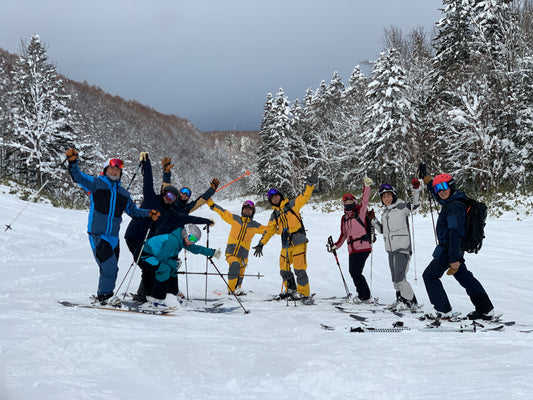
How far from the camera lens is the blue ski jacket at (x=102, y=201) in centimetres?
541

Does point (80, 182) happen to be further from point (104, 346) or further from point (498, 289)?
point (498, 289)

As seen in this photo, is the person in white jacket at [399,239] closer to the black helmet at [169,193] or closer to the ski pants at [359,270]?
the ski pants at [359,270]

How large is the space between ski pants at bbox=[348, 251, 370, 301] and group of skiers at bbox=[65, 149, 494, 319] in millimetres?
18

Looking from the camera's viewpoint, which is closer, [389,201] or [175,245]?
[175,245]

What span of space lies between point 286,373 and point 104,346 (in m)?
1.61

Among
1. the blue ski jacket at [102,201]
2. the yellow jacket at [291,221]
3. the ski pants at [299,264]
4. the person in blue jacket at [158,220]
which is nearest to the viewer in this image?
the blue ski jacket at [102,201]

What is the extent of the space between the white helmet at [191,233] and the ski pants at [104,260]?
1.31m

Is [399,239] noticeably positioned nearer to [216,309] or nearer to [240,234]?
[216,309]

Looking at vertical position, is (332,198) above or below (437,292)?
above

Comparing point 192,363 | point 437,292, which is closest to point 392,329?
point 437,292

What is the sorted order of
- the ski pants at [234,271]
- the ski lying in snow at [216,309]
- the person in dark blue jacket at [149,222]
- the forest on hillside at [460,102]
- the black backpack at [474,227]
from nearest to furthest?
the black backpack at [474,227] < the ski lying in snow at [216,309] < the person in dark blue jacket at [149,222] < the ski pants at [234,271] < the forest on hillside at [460,102]

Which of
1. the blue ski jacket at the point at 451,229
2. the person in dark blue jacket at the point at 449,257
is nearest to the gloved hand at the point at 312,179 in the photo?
the person in dark blue jacket at the point at 449,257

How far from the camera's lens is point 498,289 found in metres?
8.09

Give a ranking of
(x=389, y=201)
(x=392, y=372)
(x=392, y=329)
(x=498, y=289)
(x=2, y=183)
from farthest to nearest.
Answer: (x=2, y=183) < (x=498, y=289) < (x=389, y=201) < (x=392, y=329) < (x=392, y=372)
